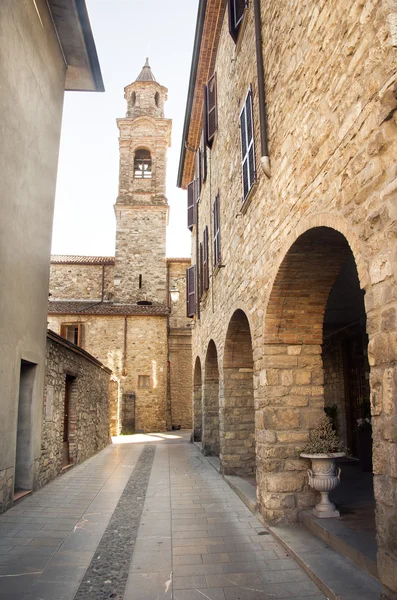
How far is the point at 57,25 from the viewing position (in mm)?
8070

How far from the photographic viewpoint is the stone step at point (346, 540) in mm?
3393

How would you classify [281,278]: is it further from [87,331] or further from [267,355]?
[87,331]

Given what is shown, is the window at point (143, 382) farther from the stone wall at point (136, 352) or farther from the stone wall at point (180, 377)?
the stone wall at point (180, 377)

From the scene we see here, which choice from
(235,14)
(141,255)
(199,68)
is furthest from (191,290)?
(141,255)

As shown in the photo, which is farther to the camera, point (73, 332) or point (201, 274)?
point (73, 332)

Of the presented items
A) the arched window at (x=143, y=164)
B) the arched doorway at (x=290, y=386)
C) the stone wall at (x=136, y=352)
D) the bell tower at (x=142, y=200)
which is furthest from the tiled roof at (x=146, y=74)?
the arched doorway at (x=290, y=386)

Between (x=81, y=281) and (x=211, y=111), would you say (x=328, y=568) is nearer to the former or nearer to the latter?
(x=211, y=111)

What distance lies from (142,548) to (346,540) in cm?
188

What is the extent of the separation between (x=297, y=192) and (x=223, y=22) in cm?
637

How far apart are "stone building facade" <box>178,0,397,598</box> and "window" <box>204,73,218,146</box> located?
0.12 feet

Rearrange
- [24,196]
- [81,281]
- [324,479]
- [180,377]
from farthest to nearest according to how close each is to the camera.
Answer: [81,281]
[180,377]
[24,196]
[324,479]

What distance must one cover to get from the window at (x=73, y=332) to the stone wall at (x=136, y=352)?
205mm

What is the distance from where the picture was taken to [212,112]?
9453 millimetres

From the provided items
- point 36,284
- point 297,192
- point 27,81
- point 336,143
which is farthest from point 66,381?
point 336,143
